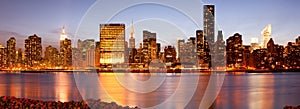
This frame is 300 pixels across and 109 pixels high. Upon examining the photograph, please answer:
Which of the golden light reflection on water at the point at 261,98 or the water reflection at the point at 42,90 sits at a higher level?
the water reflection at the point at 42,90

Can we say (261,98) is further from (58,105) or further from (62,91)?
(58,105)

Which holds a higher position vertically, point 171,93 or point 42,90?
point 42,90

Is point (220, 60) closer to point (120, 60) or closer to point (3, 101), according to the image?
point (120, 60)

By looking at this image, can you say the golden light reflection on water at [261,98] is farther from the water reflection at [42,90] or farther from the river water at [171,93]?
the water reflection at [42,90]

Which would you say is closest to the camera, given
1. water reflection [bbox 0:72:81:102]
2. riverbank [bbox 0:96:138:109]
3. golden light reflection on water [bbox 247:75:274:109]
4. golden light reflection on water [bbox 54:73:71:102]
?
riverbank [bbox 0:96:138:109]

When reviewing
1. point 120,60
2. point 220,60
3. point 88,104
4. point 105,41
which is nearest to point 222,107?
point 88,104

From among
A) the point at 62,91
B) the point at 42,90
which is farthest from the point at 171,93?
the point at 42,90

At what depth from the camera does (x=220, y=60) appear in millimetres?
176250

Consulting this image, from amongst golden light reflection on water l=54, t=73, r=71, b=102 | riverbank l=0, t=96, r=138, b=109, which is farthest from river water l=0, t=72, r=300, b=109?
riverbank l=0, t=96, r=138, b=109

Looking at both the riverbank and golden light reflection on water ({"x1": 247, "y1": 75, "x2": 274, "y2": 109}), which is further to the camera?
golden light reflection on water ({"x1": 247, "y1": 75, "x2": 274, "y2": 109})

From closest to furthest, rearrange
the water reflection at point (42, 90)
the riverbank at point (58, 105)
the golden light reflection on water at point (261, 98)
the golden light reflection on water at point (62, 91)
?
the riverbank at point (58, 105), the golden light reflection on water at point (261, 98), the golden light reflection on water at point (62, 91), the water reflection at point (42, 90)

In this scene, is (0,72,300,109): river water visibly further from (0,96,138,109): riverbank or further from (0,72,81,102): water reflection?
(0,96,138,109): riverbank

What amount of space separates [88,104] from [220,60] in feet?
556

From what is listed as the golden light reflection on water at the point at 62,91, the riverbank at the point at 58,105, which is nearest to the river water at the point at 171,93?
the golden light reflection on water at the point at 62,91
